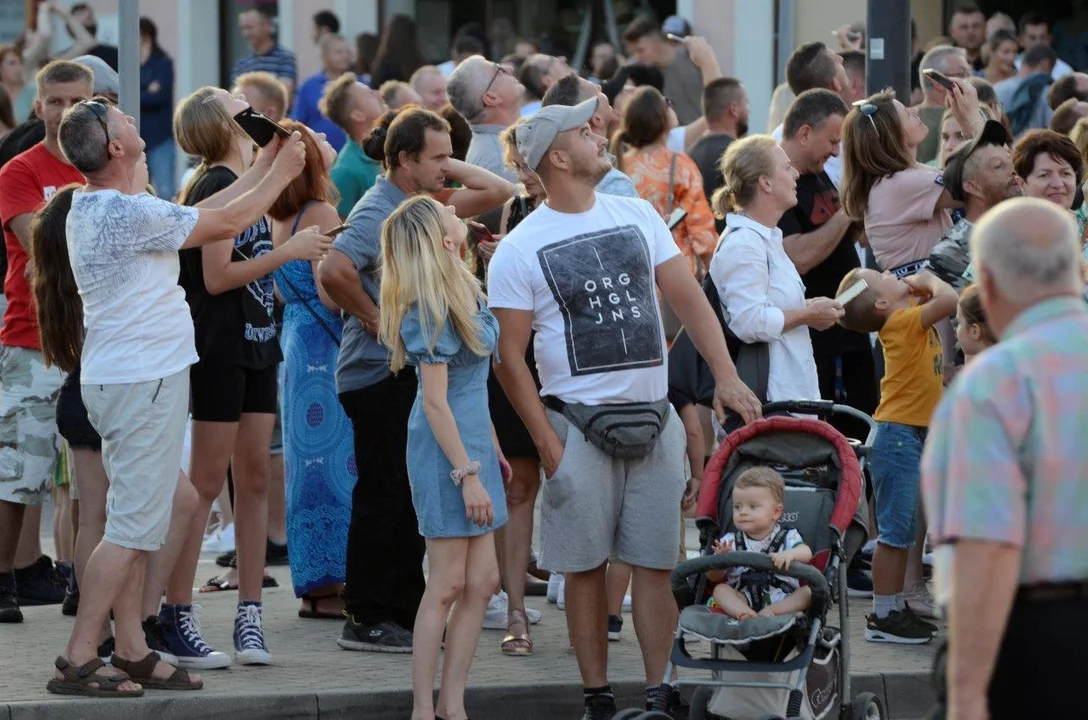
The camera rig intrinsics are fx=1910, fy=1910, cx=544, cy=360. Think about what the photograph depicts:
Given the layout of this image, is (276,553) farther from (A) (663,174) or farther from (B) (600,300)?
(B) (600,300)

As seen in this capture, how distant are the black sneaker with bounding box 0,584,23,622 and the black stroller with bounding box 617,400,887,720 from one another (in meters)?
3.10

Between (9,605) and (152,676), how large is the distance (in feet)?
5.23

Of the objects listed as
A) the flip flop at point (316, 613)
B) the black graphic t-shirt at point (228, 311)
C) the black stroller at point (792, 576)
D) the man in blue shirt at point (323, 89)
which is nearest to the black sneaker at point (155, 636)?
the black graphic t-shirt at point (228, 311)

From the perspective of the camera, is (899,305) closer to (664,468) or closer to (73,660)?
(664,468)

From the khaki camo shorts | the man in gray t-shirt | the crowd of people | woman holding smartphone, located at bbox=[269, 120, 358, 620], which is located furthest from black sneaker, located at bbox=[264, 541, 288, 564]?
the man in gray t-shirt

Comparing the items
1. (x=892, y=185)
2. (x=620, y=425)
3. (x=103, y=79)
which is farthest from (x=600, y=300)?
(x=103, y=79)

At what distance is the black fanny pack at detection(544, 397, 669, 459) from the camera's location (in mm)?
6406

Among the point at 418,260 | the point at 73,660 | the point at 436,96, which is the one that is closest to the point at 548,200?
the point at 418,260

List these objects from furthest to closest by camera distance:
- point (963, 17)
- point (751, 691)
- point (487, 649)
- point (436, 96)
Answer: point (963, 17), point (436, 96), point (487, 649), point (751, 691)

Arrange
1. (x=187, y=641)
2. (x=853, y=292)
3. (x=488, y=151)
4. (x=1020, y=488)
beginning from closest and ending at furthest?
(x=1020, y=488)
(x=187, y=641)
(x=853, y=292)
(x=488, y=151)

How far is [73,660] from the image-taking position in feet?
21.5

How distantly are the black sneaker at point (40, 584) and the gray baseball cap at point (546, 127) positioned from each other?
330cm

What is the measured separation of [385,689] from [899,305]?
2644 mm

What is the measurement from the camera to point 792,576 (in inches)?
235
